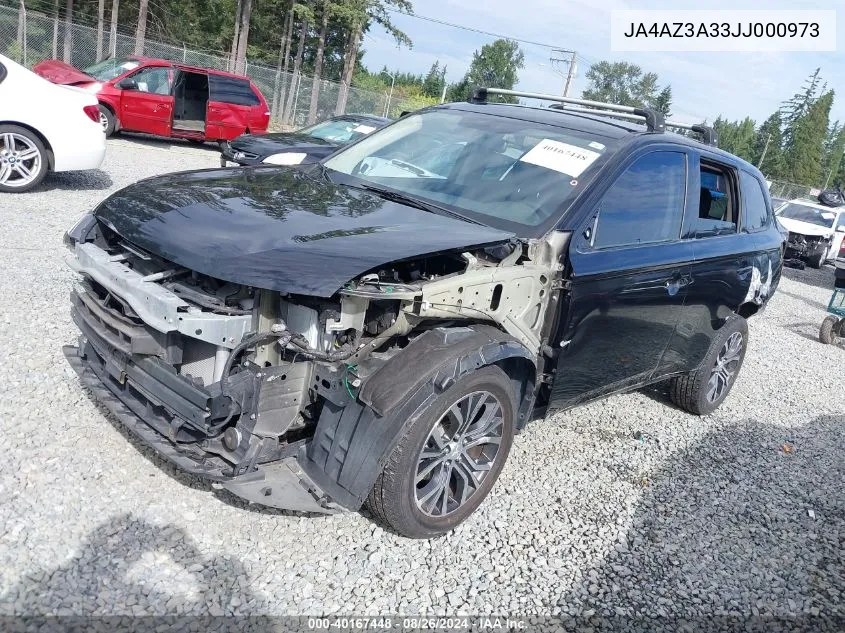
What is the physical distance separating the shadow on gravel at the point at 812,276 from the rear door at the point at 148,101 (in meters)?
14.2

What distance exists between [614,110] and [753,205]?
4.68ft

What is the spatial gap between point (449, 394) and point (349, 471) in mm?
518

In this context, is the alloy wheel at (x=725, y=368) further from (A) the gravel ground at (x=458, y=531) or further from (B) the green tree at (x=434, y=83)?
(B) the green tree at (x=434, y=83)

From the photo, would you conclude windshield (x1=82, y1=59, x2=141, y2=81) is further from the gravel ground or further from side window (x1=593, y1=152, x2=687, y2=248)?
side window (x1=593, y1=152, x2=687, y2=248)

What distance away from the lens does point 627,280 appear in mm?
3660

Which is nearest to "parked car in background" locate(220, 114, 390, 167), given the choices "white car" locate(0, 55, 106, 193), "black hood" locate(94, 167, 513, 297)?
"white car" locate(0, 55, 106, 193)

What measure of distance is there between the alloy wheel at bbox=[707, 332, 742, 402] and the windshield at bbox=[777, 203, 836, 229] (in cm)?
1383

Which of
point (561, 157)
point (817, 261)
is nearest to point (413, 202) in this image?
point (561, 157)

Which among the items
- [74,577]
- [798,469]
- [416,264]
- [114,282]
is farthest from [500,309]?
[798,469]

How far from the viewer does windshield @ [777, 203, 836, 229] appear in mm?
17062

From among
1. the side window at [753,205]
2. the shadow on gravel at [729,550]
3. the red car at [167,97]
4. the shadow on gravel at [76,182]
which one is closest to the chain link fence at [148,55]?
the red car at [167,97]

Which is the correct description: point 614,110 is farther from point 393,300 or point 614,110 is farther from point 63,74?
point 63,74

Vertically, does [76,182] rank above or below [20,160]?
below

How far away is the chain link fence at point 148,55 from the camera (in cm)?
2042
